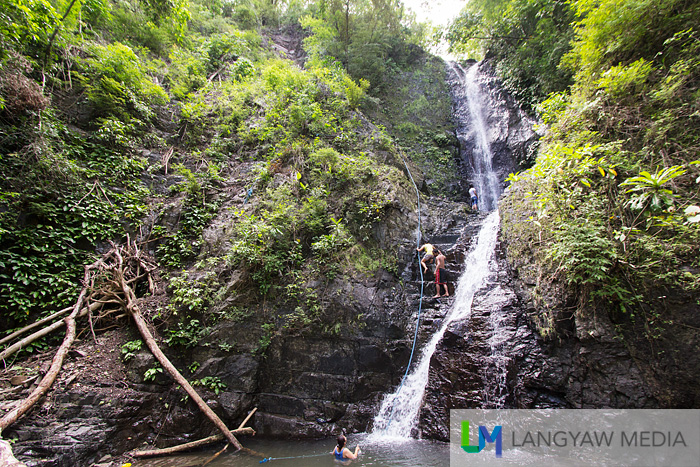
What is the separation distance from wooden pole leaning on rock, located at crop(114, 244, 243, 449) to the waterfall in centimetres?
1078

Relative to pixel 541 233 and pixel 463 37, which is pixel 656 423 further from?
pixel 463 37

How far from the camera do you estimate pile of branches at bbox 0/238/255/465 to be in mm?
4800

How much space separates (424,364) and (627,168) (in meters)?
5.10

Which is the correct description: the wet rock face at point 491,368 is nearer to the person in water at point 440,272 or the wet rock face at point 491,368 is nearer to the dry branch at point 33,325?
the person in water at point 440,272

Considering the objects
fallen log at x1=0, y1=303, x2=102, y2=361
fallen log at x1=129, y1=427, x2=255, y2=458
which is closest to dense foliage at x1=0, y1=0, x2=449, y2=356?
fallen log at x1=0, y1=303, x2=102, y2=361

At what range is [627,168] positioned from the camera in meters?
4.39

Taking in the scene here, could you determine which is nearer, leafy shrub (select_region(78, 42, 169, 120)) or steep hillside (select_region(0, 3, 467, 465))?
steep hillside (select_region(0, 3, 467, 465))

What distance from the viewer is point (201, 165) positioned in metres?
9.05

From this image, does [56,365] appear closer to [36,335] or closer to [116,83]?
[36,335]

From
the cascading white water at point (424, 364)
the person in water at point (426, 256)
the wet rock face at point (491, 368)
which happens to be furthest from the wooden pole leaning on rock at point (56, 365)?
the person in water at point (426, 256)

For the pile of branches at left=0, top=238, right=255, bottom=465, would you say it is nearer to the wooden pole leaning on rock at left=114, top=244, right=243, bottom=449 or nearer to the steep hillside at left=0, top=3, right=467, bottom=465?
the wooden pole leaning on rock at left=114, top=244, right=243, bottom=449

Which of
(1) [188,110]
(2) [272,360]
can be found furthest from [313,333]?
(1) [188,110]

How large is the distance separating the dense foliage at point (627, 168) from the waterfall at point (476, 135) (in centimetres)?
522
